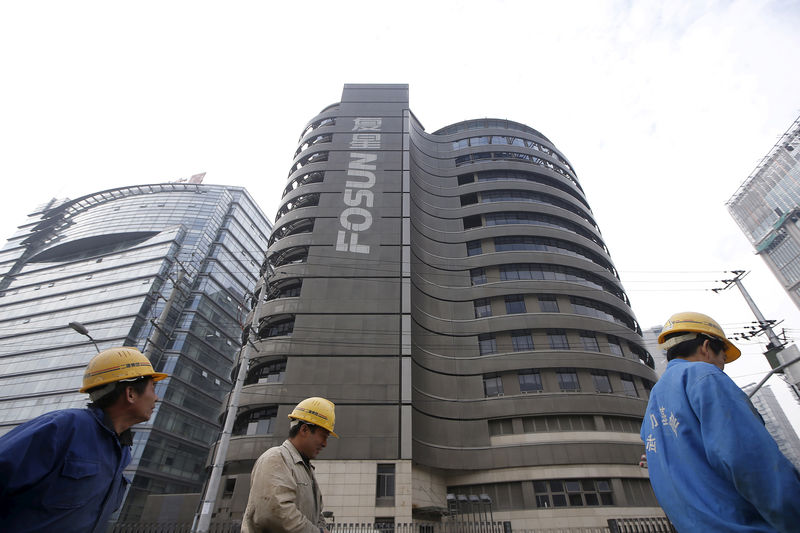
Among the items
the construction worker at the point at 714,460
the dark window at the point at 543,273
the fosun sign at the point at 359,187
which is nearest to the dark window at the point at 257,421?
the fosun sign at the point at 359,187

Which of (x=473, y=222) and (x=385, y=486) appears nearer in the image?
(x=385, y=486)

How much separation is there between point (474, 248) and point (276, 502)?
3513cm

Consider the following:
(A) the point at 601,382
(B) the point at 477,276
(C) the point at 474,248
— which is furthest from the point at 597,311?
(C) the point at 474,248

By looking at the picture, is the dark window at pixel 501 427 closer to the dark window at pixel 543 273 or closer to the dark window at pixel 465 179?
the dark window at pixel 543 273

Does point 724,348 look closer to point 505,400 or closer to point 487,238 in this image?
point 505,400

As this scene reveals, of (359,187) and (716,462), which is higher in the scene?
(359,187)

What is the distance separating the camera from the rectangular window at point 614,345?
3141 centimetres

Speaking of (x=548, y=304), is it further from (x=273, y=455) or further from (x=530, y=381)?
(x=273, y=455)

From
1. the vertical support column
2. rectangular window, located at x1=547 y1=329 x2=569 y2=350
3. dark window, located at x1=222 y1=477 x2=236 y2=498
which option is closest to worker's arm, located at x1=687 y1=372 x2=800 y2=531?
the vertical support column

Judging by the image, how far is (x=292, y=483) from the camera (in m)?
3.00

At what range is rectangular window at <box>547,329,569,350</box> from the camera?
3030cm

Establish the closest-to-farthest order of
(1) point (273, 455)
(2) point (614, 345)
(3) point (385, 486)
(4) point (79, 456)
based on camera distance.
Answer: (4) point (79, 456), (1) point (273, 455), (3) point (385, 486), (2) point (614, 345)

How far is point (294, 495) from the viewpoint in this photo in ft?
9.64

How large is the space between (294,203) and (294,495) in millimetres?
36513
